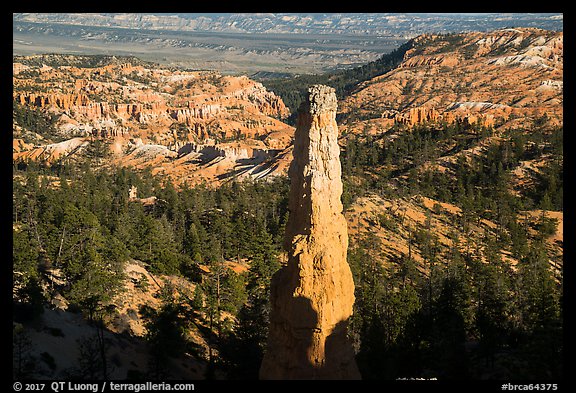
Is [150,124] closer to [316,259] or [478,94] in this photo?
[478,94]

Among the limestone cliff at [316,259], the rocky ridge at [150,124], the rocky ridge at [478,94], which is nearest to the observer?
the limestone cliff at [316,259]

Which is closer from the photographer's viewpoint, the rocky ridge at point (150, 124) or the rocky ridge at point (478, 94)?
the rocky ridge at point (150, 124)

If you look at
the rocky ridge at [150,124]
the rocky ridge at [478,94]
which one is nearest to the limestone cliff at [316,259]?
the rocky ridge at [150,124]

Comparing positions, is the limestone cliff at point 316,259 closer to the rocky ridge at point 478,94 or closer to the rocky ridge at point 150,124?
the rocky ridge at point 150,124

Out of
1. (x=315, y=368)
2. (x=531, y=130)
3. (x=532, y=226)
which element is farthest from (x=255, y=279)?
(x=531, y=130)

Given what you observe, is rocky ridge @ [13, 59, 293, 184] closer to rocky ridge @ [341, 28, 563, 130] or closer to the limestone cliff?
rocky ridge @ [341, 28, 563, 130]

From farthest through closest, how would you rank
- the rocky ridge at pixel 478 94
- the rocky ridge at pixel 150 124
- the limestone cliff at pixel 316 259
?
the rocky ridge at pixel 478 94 < the rocky ridge at pixel 150 124 < the limestone cliff at pixel 316 259
